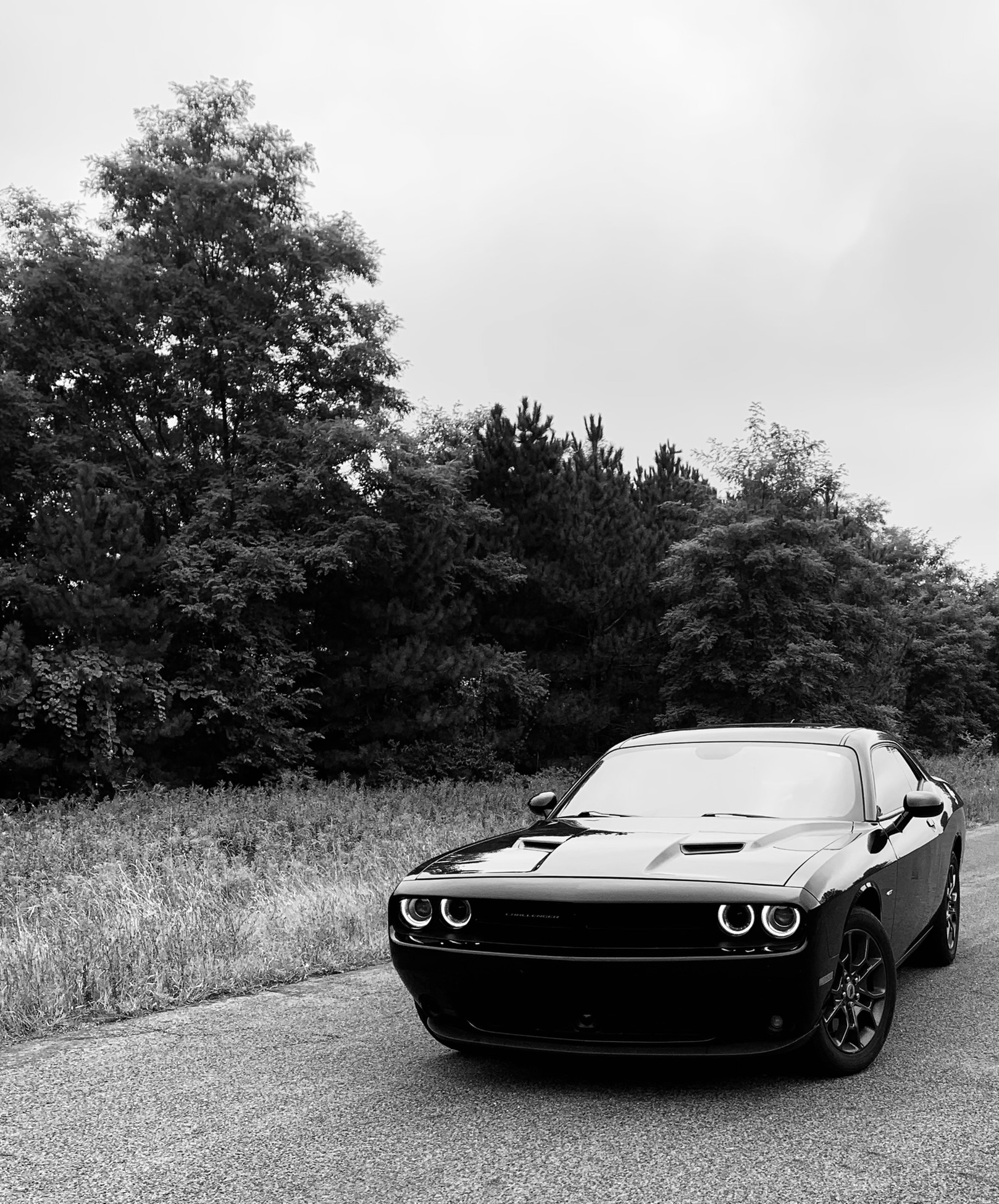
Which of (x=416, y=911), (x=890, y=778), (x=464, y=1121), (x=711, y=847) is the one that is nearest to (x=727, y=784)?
(x=711, y=847)

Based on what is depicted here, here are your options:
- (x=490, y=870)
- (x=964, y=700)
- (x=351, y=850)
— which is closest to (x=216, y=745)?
(x=351, y=850)

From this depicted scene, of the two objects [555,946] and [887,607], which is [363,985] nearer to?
[555,946]

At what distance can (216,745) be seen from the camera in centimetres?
2980

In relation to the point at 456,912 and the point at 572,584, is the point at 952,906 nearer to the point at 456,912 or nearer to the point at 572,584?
the point at 456,912

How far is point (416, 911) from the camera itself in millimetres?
4785

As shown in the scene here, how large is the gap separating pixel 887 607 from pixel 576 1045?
3438 centimetres

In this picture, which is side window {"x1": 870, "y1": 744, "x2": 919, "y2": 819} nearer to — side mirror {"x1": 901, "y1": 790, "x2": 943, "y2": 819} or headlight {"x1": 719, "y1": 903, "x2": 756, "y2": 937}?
side mirror {"x1": 901, "y1": 790, "x2": 943, "y2": 819}

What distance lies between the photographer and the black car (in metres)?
4.20

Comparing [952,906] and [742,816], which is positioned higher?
[742,816]

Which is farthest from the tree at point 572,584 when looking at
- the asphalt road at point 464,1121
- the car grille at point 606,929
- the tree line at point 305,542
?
the car grille at point 606,929

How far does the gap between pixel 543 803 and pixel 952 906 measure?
268 cm

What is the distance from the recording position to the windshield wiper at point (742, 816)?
536 cm

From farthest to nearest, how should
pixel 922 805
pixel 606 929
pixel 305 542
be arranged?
pixel 305 542
pixel 922 805
pixel 606 929

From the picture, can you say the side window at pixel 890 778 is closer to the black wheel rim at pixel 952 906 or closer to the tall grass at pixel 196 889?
the black wheel rim at pixel 952 906
